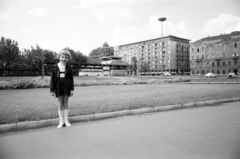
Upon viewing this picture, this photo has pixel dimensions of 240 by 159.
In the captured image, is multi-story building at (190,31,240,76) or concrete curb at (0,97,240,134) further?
multi-story building at (190,31,240,76)

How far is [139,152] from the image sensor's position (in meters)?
2.86

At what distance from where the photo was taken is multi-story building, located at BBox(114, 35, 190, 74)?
94125mm

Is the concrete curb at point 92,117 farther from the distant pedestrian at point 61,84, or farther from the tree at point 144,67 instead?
the tree at point 144,67

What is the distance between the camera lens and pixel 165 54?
314ft

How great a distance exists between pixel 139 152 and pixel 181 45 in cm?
10526

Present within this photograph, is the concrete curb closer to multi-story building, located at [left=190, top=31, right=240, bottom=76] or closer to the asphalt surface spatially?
the asphalt surface

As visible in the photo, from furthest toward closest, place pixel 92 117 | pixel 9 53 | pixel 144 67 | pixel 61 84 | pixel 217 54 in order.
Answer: pixel 144 67
pixel 217 54
pixel 9 53
pixel 92 117
pixel 61 84

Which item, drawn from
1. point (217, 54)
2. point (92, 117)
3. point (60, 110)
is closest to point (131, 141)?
point (92, 117)

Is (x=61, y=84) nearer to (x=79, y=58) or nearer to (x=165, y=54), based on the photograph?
(x=79, y=58)

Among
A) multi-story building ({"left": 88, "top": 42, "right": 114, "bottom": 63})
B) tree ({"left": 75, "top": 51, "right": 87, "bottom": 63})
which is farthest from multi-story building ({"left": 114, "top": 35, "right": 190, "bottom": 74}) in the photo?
multi-story building ({"left": 88, "top": 42, "right": 114, "bottom": 63})

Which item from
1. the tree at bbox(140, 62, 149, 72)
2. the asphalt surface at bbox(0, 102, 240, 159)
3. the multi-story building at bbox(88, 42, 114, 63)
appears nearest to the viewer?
the asphalt surface at bbox(0, 102, 240, 159)

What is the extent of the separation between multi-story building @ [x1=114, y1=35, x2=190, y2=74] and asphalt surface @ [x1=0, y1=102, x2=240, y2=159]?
8564cm

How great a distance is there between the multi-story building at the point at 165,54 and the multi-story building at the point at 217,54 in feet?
40.5

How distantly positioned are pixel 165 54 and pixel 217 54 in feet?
94.5
